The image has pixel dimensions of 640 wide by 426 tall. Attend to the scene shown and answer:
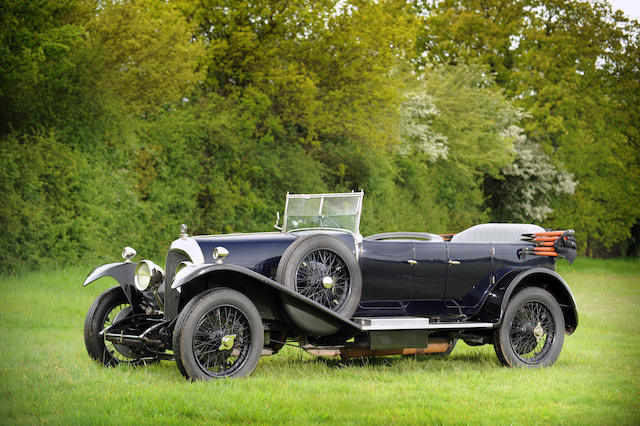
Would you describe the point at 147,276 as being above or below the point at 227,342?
above

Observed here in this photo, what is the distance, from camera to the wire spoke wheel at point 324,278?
6.97 metres

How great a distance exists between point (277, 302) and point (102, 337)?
1.86 meters

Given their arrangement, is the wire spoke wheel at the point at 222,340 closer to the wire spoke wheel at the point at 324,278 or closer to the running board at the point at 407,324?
the wire spoke wheel at the point at 324,278

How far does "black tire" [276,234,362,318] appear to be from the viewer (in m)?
6.85

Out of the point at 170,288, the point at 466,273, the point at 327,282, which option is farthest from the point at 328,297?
the point at 466,273

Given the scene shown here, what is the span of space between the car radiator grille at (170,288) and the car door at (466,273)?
2.59 m

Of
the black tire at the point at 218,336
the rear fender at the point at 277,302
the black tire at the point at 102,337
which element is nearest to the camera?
the black tire at the point at 218,336

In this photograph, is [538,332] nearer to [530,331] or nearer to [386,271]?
[530,331]

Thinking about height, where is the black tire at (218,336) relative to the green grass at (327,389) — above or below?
above

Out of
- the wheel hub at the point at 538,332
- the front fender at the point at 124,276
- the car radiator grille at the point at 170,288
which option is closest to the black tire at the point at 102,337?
the front fender at the point at 124,276

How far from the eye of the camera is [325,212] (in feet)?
26.0

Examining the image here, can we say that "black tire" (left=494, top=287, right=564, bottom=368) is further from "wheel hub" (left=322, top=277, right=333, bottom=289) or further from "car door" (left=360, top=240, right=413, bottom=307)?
"wheel hub" (left=322, top=277, right=333, bottom=289)

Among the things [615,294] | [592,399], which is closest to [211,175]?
[615,294]

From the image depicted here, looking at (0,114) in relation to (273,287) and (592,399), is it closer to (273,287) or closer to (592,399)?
(273,287)
